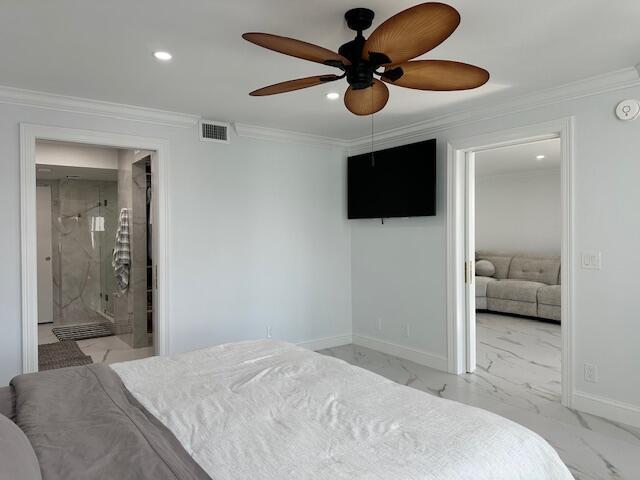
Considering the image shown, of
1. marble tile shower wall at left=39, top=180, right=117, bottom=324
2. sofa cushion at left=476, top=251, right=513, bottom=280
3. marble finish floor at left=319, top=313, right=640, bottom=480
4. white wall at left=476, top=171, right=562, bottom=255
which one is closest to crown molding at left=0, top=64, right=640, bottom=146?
marble finish floor at left=319, top=313, right=640, bottom=480

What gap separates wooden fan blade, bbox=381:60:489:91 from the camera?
1969mm

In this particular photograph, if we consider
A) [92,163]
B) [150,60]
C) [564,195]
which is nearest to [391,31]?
[150,60]

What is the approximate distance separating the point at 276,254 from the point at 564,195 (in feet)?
8.73

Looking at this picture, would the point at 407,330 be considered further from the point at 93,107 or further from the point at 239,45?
the point at 93,107

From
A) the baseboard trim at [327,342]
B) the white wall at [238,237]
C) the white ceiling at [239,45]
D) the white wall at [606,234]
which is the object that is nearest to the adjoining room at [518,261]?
the white wall at [606,234]

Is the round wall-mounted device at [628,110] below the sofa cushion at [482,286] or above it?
above

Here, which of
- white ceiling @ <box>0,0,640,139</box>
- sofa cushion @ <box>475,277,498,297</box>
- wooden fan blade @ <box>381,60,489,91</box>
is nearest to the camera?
wooden fan blade @ <box>381,60,489,91</box>

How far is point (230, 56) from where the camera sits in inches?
103

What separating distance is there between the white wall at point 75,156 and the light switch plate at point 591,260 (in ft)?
16.9

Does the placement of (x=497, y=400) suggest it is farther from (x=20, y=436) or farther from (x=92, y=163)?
(x=92, y=163)

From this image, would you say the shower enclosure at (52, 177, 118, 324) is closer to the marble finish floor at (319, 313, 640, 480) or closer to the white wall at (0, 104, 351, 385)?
the white wall at (0, 104, 351, 385)

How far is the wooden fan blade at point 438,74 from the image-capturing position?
77.5 inches

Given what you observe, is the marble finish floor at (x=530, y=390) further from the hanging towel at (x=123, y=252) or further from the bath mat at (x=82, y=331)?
the bath mat at (x=82, y=331)

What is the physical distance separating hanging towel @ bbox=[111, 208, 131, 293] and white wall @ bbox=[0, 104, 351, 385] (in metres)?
1.75
